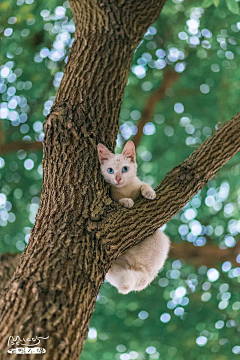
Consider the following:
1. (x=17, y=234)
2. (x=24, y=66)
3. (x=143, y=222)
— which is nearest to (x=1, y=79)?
(x=24, y=66)

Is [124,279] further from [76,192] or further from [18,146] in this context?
[18,146]

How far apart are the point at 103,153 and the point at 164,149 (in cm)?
322

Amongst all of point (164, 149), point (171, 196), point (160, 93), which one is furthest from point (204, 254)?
point (171, 196)

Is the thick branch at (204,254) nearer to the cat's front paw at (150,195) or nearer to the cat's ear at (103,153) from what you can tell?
the cat's ear at (103,153)

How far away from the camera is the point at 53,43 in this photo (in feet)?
21.2

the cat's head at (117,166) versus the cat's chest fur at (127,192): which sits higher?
the cat's head at (117,166)

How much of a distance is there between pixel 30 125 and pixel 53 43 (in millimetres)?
1413

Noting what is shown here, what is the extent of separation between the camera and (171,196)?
3199mm

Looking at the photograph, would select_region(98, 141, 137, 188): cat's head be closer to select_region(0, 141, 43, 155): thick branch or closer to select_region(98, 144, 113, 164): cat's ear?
select_region(98, 144, 113, 164): cat's ear

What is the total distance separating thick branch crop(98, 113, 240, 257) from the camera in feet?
9.39

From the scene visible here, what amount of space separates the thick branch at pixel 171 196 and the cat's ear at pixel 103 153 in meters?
0.61

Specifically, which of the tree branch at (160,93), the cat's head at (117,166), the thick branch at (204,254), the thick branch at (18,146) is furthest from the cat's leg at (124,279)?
the tree branch at (160,93)

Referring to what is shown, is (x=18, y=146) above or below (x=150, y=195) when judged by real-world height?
above

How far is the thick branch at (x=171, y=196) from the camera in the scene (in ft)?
9.39
